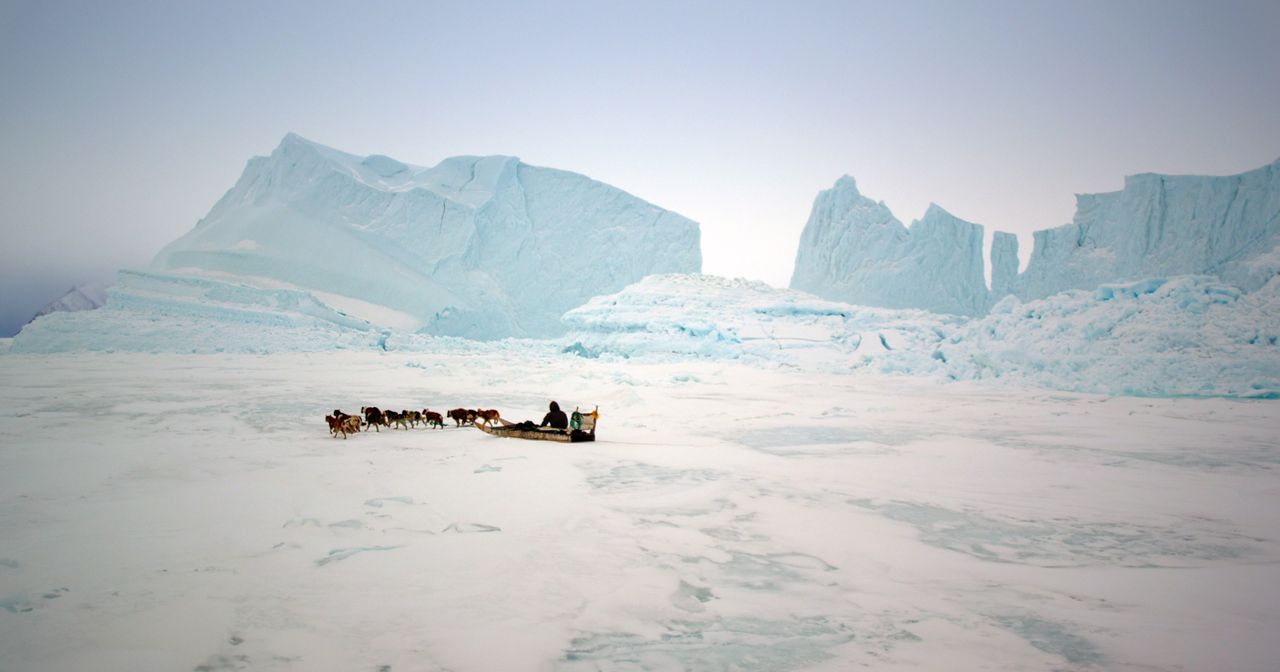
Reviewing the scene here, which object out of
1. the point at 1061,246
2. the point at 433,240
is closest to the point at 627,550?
the point at 433,240

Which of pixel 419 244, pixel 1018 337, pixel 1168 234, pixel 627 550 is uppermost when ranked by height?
pixel 1168 234

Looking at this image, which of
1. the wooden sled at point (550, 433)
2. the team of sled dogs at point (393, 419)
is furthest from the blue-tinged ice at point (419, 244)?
the wooden sled at point (550, 433)

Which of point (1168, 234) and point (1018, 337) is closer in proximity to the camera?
point (1018, 337)

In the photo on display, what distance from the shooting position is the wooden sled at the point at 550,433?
6.61 meters

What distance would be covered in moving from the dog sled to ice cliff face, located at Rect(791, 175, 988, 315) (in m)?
39.0

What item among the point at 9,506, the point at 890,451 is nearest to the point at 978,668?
the point at 890,451

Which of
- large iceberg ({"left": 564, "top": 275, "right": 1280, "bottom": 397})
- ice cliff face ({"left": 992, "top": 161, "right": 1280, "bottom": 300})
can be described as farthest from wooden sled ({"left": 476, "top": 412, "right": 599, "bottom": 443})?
ice cliff face ({"left": 992, "top": 161, "right": 1280, "bottom": 300})

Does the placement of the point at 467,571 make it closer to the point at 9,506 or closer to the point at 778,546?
the point at 778,546

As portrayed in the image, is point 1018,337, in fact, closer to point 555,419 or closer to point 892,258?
point 555,419

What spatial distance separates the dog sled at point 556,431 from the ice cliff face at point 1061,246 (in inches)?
1309

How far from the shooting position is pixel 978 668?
6.97 ft

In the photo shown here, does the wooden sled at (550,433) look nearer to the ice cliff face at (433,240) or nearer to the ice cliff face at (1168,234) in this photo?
the ice cliff face at (433,240)

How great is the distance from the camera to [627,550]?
3.27 metres

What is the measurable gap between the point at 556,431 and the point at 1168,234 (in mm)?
41006
